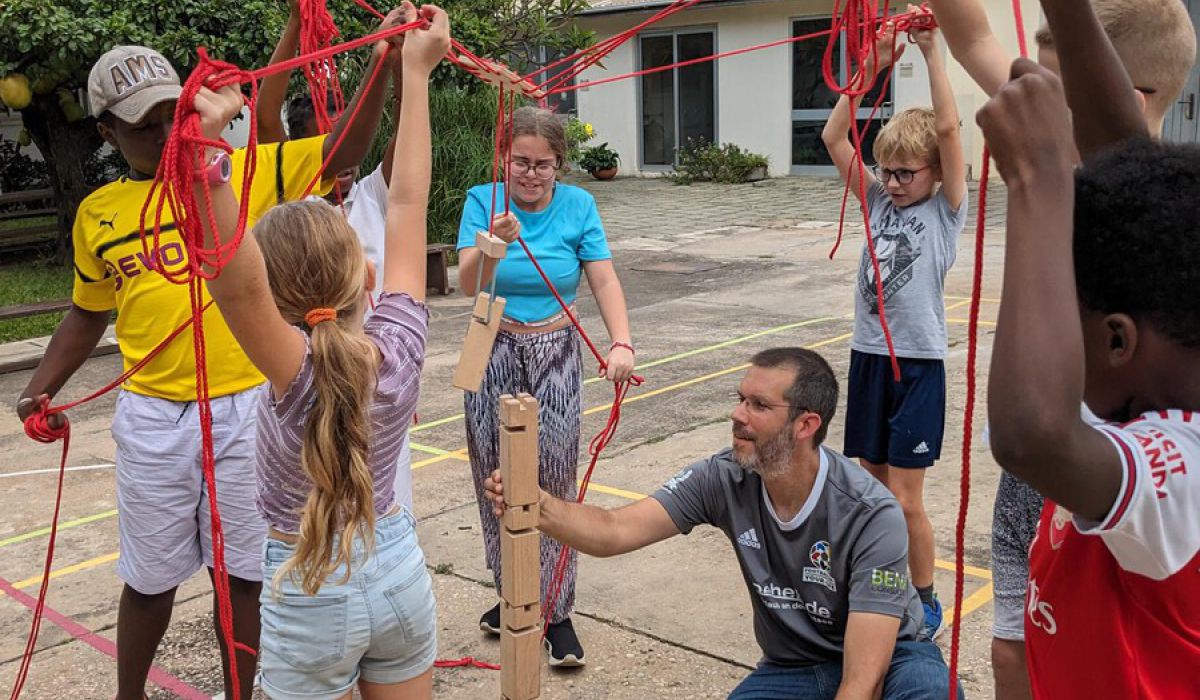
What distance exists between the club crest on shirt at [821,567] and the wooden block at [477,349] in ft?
2.91

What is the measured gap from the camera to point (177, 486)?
303 centimetres

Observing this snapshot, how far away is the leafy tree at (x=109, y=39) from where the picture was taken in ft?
32.3

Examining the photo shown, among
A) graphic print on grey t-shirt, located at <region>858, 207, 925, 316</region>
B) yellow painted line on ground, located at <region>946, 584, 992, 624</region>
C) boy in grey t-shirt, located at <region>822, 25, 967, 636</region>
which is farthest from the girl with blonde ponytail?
yellow painted line on ground, located at <region>946, 584, 992, 624</region>

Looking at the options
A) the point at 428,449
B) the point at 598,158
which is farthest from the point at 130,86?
the point at 598,158

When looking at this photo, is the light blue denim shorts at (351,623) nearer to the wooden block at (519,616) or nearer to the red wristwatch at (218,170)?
the wooden block at (519,616)

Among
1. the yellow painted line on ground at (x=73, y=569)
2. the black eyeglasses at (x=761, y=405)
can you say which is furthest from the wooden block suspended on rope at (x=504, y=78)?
the yellow painted line on ground at (x=73, y=569)

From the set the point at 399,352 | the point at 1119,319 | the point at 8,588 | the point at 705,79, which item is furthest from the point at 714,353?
the point at 705,79

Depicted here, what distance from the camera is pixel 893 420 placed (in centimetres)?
374

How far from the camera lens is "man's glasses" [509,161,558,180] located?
361cm

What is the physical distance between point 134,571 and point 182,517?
0.20m

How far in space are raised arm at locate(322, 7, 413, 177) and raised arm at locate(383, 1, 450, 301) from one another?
0.70 ft

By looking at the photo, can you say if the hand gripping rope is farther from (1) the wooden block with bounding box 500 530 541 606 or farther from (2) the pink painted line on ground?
(1) the wooden block with bounding box 500 530 541 606

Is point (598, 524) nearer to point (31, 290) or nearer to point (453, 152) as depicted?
point (453, 152)

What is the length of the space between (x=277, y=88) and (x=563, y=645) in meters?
1.89
